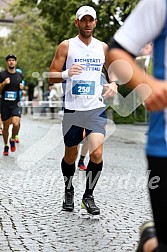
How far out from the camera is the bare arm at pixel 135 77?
2.40m

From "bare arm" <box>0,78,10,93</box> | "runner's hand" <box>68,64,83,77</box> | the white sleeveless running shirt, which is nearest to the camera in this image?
"runner's hand" <box>68,64,83,77</box>

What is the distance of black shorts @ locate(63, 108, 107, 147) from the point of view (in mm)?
5832

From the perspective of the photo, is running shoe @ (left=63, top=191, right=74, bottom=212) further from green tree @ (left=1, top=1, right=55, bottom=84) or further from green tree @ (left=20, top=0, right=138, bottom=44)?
green tree @ (left=1, top=1, right=55, bottom=84)

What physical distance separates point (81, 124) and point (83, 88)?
0.33 metres

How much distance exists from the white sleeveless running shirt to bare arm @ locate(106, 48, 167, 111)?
10.6 ft

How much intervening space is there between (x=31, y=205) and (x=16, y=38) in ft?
158

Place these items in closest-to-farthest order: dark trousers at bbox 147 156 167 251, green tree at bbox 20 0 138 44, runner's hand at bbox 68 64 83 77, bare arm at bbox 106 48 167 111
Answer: bare arm at bbox 106 48 167 111
dark trousers at bbox 147 156 167 251
runner's hand at bbox 68 64 83 77
green tree at bbox 20 0 138 44

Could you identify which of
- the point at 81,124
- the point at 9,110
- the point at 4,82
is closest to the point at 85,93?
the point at 81,124

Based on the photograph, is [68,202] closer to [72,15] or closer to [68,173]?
[68,173]

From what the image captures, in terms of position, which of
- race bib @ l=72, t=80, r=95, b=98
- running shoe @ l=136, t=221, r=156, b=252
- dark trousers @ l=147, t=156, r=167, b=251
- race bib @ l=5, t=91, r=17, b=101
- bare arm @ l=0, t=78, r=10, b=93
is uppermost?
race bib @ l=72, t=80, r=95, b=98

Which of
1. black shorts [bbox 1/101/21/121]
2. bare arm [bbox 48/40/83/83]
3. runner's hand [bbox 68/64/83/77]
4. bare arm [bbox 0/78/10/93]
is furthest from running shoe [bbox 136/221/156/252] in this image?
black shorts [bbox 1/101/21/121]

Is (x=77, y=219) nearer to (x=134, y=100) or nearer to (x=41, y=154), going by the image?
(x=41, y=154)

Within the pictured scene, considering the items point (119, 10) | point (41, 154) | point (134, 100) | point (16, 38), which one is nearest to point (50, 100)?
point (119, 10)

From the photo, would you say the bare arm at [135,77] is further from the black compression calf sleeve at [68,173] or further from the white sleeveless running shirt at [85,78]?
the black compression calf sleeve at [68,173]
